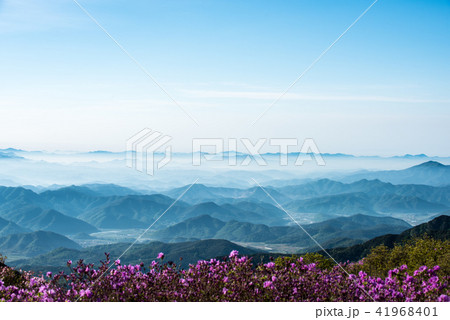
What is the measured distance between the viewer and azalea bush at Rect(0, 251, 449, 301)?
6426 millimetres

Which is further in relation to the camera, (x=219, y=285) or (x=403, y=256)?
(x=403, y=256)

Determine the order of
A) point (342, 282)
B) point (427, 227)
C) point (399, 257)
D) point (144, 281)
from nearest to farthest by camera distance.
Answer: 1. point (144, 281)
2. point (342, 282)
3. point (399, 257)
4. point (427, 227)

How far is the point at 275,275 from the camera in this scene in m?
7.02

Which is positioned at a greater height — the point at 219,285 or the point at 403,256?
the point at 219,285

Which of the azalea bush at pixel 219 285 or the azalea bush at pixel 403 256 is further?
the azalea bush at pixel 403 256

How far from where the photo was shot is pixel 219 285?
695 cm

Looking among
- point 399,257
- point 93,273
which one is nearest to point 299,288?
point 93,273

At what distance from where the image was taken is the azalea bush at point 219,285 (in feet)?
21.1

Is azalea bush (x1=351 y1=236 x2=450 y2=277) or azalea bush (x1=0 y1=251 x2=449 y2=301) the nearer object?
azalea bush (x1=0 y1=251 x2=449 y2=301)

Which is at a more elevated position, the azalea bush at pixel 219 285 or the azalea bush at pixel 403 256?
the azalea bush at pixel 219 285

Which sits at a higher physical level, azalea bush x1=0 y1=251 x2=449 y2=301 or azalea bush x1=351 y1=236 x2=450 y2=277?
azalea bush x1=0 y1=251 x2=449 y2=301
